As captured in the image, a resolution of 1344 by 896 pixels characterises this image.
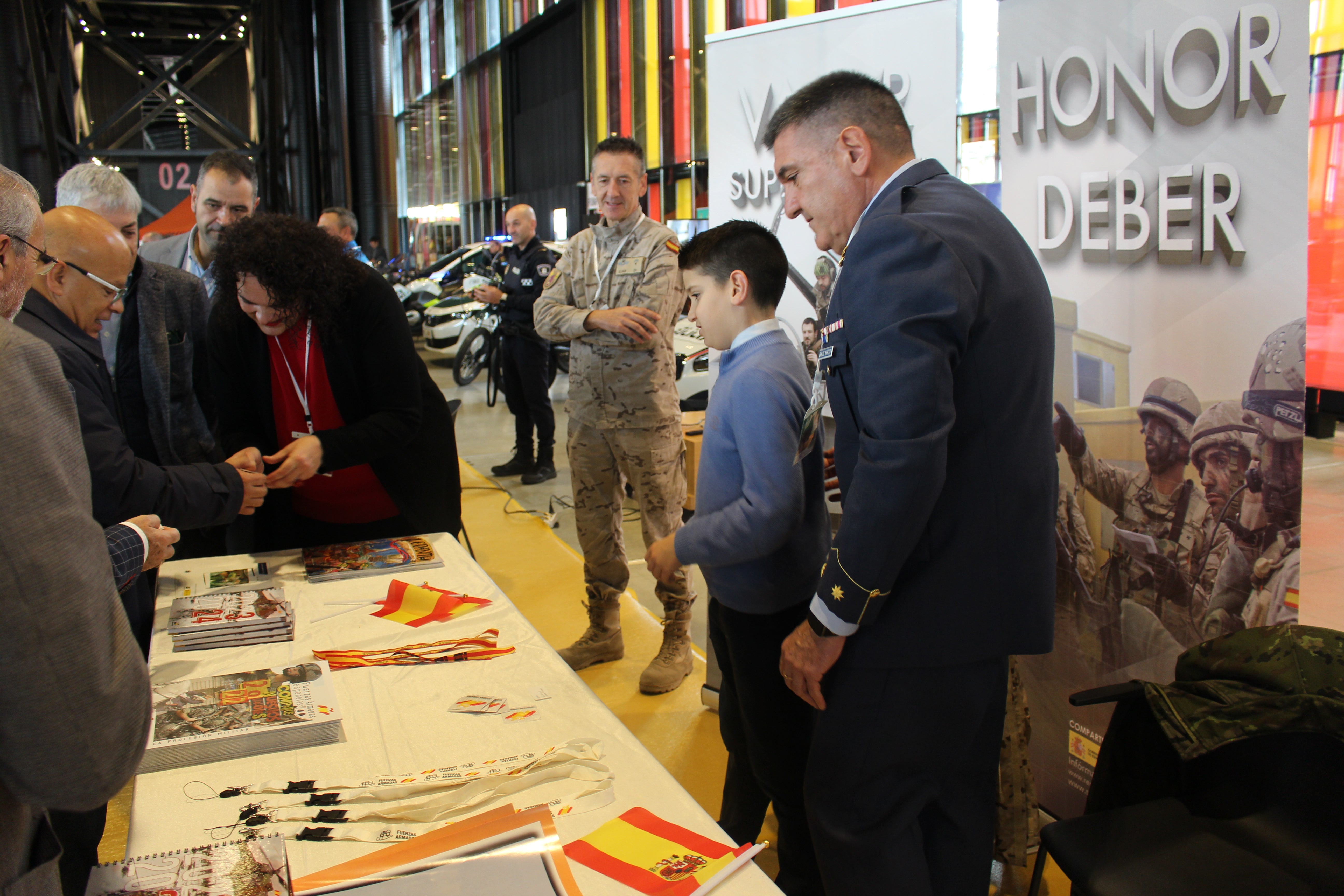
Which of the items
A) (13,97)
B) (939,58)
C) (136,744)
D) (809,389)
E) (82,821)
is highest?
(13,97)

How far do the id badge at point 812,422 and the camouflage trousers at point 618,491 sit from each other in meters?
1.26

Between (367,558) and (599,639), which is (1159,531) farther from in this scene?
(599,639)

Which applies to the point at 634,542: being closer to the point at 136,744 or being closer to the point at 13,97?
the point at 136,744

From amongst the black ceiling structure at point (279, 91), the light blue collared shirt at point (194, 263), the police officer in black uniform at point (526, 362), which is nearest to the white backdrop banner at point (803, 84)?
the light blue collared shirt at point (194, 263)

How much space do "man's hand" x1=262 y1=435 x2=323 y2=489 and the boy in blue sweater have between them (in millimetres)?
Answer: 817

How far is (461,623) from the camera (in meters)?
1.65

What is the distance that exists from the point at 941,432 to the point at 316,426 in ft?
5.16

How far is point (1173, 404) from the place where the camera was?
171cm

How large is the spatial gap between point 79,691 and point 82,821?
1.06 m

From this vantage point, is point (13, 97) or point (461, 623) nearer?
point (461, 623)

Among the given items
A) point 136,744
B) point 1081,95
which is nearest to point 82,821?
point 136,744

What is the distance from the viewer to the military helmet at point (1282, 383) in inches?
60.4

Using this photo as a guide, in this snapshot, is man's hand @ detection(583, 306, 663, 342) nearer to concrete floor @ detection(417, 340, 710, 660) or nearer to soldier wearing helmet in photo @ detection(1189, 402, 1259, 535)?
concrete floor @ detection(417, 340, 710, 660)

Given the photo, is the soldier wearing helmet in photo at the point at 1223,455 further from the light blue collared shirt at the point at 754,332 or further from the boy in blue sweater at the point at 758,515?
the light blue collared shirt at the point at 754,332
